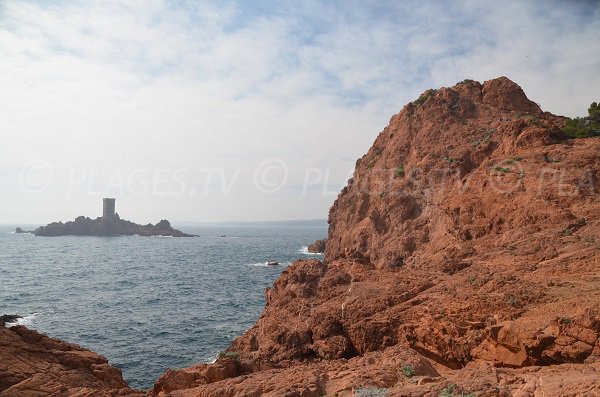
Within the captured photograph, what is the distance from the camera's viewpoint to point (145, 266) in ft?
203

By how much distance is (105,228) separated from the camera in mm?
153875

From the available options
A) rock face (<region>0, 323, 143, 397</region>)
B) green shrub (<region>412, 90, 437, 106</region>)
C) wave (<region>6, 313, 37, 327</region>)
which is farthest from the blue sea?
green shrub (<region>412, 90, 437, 106</region>)

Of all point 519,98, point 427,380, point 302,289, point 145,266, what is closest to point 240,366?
point 302,289

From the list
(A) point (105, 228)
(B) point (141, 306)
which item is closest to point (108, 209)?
(A) point (105, 228)

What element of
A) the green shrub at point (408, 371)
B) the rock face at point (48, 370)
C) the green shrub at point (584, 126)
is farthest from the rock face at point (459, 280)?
the rock face at point (48, 370)

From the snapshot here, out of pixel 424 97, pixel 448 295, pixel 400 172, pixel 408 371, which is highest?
pixel 424 97

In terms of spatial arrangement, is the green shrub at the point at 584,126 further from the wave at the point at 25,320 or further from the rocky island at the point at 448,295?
the wave at the point at 25,320

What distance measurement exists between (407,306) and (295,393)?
26.7ft

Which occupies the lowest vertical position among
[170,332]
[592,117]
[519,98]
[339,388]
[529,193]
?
[170,332]

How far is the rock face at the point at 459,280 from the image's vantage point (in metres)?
9.32

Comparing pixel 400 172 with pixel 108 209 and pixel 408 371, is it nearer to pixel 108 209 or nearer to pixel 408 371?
pixel 408 371

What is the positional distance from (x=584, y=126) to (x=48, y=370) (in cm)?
2842

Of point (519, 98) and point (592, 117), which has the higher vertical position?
point (519, 98)

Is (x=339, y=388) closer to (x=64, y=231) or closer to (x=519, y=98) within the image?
(x=519, y=98)
